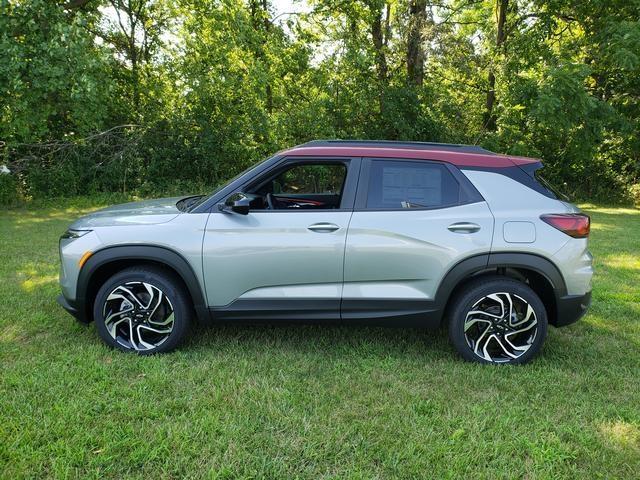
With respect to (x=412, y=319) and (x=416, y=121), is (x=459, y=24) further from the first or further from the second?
(x=412, y=319)

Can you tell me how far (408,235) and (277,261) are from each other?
968mm

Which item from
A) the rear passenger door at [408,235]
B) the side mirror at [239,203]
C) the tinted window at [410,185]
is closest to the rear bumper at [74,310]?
the side mirror at [239,203]

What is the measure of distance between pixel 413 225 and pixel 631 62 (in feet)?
40.1

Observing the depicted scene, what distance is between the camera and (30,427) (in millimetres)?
2666

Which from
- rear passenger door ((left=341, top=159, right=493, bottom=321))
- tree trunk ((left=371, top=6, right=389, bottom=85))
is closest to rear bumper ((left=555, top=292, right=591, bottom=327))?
rear passenger door ((left=341, top=159, right=493, bottom=321))

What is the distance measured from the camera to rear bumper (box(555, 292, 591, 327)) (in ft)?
11.4

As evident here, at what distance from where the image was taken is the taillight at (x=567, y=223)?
11.2 ft

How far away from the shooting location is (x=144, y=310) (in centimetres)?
359

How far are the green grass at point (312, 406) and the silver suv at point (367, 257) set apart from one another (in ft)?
1.07

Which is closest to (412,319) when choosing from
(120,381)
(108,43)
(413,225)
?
(413,225)

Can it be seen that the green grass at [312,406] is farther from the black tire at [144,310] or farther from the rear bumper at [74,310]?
the rear bumper at [74,310]

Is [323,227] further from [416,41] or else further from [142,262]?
[416,41]

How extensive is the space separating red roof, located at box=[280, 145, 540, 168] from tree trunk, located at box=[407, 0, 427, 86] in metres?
13.3

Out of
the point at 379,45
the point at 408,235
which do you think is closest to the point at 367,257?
the point at 408,235
